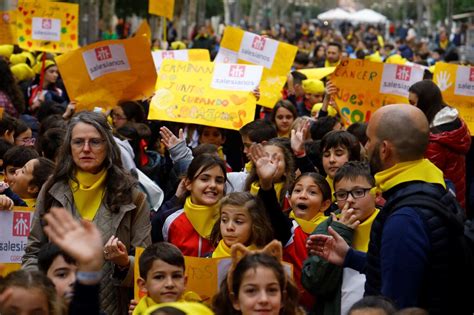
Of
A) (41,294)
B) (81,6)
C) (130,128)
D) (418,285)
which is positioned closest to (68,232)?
(41,294)

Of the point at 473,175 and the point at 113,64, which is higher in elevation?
the point at 113,64

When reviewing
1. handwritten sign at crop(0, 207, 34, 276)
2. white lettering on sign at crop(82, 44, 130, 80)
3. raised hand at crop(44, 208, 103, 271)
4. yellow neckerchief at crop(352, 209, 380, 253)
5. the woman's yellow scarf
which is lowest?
handwritten sign at crop(0, 207, 34, 276)

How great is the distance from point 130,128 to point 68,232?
600 centimetres

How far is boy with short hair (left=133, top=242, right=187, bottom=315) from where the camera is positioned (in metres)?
6.48

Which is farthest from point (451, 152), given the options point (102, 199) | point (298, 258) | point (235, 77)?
point (102, 199)

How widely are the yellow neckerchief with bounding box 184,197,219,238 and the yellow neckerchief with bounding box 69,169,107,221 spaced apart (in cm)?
76

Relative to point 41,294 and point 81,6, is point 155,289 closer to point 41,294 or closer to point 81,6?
point 41,294

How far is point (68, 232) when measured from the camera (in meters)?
4.83

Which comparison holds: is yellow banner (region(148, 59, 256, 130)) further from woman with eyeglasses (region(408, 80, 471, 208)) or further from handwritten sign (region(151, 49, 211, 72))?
handwritten sign (region(151, 49, 211, 72))

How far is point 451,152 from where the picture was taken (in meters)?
10.4

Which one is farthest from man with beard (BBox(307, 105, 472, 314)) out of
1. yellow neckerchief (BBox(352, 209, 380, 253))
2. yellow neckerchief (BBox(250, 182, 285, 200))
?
yellow neckerchief (BBox(250, 182, 285, 200))

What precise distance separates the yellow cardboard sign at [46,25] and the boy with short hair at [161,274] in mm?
10223

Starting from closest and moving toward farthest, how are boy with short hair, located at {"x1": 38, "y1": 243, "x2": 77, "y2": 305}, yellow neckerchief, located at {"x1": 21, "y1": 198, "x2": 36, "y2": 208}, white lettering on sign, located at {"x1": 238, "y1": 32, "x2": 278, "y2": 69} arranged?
boy with short hair, located at {"x1": 38, "y1": 243, "x2": 77, "y2": 305}
yellow neckerchief, located at {"x1": 21, "y1": 198, "x2": 36, "y2": 208}
white lettering on sign, located at {"x1": 238, "y1": 32, "x2": 278, "y2": 69}

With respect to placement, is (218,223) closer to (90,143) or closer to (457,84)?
(90,143)
